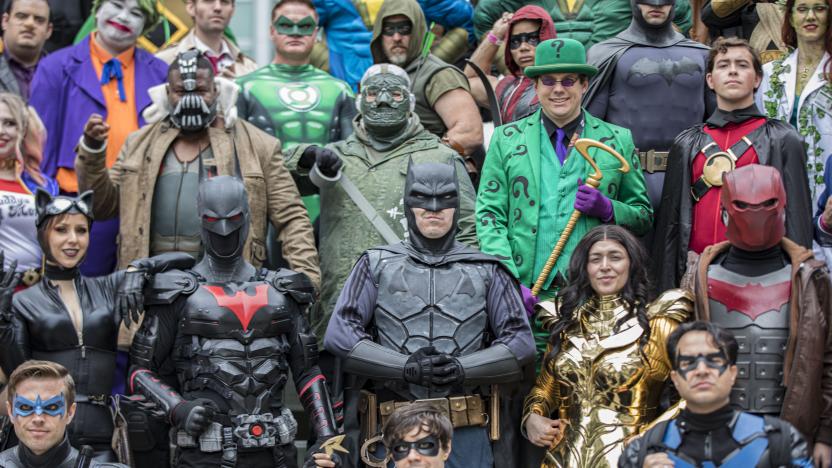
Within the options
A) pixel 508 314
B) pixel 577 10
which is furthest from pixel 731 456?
pixel 577 10

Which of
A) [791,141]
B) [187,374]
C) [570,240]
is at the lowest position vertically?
[187,374]

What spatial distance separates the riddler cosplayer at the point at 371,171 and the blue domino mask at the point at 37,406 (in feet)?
6.23

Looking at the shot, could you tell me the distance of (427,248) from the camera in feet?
25.9

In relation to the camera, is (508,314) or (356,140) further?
(356,140)

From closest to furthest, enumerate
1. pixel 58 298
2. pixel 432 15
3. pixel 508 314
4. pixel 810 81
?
pixel 508 314
pixel 58 298
pixel 810 81
pixel 432 15

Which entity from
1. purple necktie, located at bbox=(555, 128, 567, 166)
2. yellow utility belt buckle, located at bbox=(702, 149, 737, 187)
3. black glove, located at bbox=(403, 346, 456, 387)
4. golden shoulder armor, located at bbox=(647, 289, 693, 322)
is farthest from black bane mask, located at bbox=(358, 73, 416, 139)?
golden shoulder armor, located at bbox=(647, 289, 693, 322)

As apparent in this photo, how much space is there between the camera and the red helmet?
7383 millimetres

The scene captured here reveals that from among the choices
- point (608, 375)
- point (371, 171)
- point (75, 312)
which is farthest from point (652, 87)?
point (75, 312)

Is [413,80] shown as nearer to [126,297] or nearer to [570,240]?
[570,240]

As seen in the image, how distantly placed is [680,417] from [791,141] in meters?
2.07

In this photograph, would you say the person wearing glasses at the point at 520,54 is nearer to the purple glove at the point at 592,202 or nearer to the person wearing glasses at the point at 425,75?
the person wearing glasses at the point at 425,75

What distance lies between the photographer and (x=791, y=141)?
8.23 meters

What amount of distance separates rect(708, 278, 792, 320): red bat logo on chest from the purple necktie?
4.53 feet

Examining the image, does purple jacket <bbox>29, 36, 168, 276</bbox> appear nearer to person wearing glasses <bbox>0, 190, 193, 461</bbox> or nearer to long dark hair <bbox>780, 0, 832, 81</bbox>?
person wearing glasses <bbox>0, 190, 193, 461</bbox>
